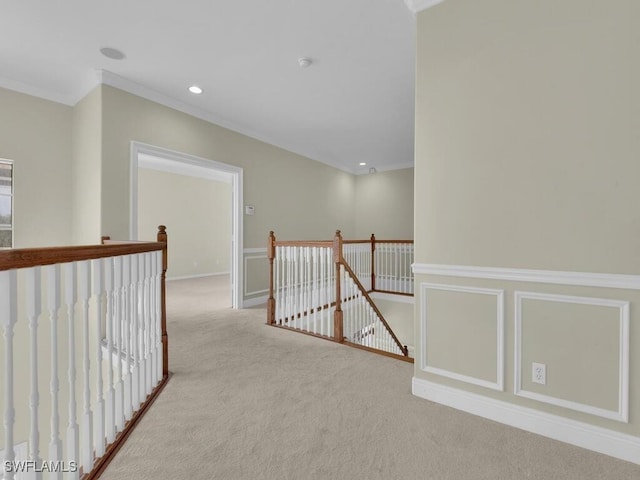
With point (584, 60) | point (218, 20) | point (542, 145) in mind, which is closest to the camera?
point (584, 60)

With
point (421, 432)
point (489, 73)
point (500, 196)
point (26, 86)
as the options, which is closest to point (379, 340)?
point (421, 432)

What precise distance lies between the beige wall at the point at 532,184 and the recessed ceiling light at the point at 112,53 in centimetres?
265

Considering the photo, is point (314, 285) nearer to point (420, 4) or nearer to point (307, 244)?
point (307, 244)

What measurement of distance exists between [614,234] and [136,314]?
107 inches

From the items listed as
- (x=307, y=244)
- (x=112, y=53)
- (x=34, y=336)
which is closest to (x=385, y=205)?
(x=307, y=244)

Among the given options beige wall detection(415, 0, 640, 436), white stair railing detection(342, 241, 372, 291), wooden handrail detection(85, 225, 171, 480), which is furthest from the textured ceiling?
white stair railing detection(342, 241, 372, 291)

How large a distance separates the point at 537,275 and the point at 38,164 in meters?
4.95

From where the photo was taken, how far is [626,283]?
59.1 inches

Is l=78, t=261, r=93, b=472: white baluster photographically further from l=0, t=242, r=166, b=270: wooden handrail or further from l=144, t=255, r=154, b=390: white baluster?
l=144, t=255, r=154, b=390: white baluster

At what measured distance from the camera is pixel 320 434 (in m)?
1.68

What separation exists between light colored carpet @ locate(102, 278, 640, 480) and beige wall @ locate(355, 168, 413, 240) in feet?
15.4

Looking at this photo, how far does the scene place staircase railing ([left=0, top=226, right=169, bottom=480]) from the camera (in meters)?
0.99

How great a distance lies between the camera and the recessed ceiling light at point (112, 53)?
2.72 metres

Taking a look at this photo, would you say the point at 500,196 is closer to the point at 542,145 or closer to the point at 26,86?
the point at 542,145
